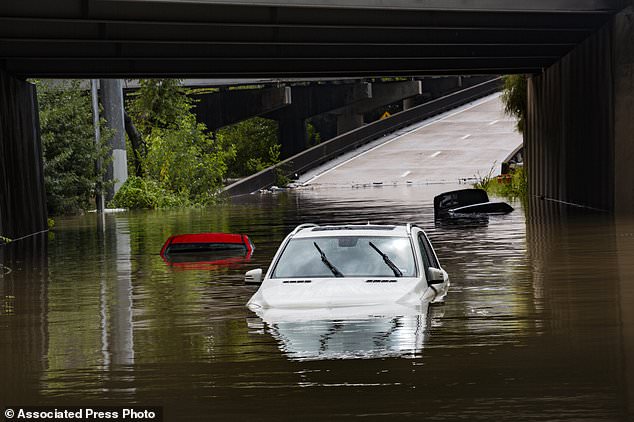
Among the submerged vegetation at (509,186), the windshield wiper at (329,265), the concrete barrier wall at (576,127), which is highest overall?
the concrete barrier wall at (576,127)

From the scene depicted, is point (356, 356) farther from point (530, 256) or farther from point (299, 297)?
point (530, 256)

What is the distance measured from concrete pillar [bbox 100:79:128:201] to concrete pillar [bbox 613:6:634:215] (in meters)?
28.6

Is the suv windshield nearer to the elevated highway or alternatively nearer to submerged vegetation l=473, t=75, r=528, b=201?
submerged vegetation l=473, t=75, r=528, b=201

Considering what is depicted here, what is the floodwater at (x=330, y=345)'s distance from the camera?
10781 mm

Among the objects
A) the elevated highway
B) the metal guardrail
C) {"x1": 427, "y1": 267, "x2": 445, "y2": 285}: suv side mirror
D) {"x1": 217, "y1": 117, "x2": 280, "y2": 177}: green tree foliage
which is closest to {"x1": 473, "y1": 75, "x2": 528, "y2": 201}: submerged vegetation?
the elevated highway

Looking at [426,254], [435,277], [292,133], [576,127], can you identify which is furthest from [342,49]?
[292,133]

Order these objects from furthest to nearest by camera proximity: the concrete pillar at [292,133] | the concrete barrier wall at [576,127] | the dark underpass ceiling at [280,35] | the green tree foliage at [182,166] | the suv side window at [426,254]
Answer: the concrete pillar at [292,133], the green tree foliage at [182,166], the concrete barrier wall at [576,127], the dark underpass ceiling at [280,35], the suv side window at [426,254]

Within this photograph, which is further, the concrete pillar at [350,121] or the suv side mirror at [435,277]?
the concrete pillar at [350,121]

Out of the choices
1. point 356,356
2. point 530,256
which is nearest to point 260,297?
point 356,356

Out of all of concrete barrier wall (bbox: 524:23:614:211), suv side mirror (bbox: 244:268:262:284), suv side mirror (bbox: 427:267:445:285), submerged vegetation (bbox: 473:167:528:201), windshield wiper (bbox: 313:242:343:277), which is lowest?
submerged vegetation (bbox: 473:167:528:201)

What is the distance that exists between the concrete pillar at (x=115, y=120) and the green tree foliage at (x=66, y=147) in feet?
20.1

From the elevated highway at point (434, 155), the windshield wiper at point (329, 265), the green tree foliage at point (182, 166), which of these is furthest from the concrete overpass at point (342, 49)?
the elevated highway at point (434, 155)

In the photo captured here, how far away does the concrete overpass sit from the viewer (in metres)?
31.8

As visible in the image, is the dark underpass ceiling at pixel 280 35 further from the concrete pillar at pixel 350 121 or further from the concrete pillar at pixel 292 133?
the concrete pillar at pixel 350 121
